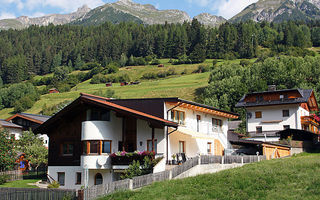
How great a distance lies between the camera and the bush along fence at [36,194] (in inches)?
811

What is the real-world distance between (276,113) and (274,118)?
839mm

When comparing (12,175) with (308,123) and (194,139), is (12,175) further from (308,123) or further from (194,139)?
(308,123)

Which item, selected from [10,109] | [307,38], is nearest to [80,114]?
[10,109]

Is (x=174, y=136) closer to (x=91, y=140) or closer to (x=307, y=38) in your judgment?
(x=91, y=140)

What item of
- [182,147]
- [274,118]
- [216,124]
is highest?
[274,118]

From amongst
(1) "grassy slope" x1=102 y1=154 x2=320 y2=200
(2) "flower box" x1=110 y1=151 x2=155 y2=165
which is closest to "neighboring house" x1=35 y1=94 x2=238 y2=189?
(2) "flower box" x1=110 y1=151 x2=155 y2=165

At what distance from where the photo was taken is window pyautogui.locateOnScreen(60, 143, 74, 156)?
110 ft

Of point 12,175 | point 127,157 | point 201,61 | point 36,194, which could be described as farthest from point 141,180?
point 201,61

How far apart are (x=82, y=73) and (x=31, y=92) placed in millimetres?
39711

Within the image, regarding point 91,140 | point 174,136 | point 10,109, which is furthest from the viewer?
point 10,109

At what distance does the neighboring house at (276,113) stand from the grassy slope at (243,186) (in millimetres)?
34954

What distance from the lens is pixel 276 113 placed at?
60156mm

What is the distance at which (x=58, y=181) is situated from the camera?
3341 centimetres

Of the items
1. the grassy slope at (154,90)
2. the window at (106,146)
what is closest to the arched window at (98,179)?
the window at (106,146)
